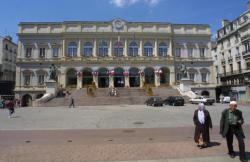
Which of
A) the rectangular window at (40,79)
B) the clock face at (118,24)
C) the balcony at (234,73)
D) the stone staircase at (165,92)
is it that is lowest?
the stone staircase at (165,92)

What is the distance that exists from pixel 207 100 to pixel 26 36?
138 feet

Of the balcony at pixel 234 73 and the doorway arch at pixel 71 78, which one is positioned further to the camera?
the doorway arch at pixel 71 78

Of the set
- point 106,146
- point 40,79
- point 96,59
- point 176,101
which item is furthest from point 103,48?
point 106,146

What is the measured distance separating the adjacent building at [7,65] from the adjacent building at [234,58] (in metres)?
51.6

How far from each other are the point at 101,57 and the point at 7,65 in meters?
25.5

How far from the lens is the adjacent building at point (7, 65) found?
204 ft

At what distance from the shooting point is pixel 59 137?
11.7 m

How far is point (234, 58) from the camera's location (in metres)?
56.9

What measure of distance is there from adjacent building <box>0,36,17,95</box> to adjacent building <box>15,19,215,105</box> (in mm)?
7486

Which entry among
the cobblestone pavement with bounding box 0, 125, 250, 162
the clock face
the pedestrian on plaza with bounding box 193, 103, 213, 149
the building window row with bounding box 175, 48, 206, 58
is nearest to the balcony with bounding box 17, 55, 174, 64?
the building window row with bounding box 175, 48, 206, 58

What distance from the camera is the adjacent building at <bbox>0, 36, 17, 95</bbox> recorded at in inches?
2448

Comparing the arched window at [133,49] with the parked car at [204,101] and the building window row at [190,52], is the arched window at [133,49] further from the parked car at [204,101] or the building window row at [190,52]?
the parked car at [204,101]

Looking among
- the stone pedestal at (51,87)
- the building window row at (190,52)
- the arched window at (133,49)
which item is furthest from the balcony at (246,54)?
the stone pedestal at (51,87)

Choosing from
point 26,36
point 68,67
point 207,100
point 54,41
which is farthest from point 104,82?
point 207,100
